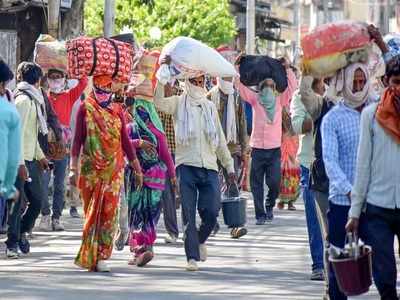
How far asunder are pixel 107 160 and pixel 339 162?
4.00 metres

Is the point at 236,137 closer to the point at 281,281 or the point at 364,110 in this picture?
the point at 281,281

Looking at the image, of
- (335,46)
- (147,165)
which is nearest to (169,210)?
(147,165)

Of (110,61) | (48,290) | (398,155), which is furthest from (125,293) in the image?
(398,155)

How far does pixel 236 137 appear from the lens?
18750mm

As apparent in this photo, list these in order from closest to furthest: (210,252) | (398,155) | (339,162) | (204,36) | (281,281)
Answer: (398,155) < (339,162) < (281,281) < (210,252) < (204,36)

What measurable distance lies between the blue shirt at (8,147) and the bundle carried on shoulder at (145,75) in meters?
4.34

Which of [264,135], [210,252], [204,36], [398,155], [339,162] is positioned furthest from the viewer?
[204,36]

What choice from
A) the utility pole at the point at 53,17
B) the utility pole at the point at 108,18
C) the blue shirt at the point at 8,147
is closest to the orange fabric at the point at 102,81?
the blue shirt at the point at 8,147

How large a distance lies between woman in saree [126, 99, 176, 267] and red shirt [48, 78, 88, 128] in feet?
14.0

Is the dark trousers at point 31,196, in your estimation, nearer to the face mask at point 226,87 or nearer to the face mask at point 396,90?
the face mask at point 226,87

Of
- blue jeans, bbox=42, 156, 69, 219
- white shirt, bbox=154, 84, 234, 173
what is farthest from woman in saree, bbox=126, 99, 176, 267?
blue jeans, bbox=42, 156, 69, 219

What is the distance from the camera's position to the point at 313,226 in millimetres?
13086

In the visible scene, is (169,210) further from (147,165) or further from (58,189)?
(58,189)

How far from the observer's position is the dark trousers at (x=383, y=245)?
31.6 ft
